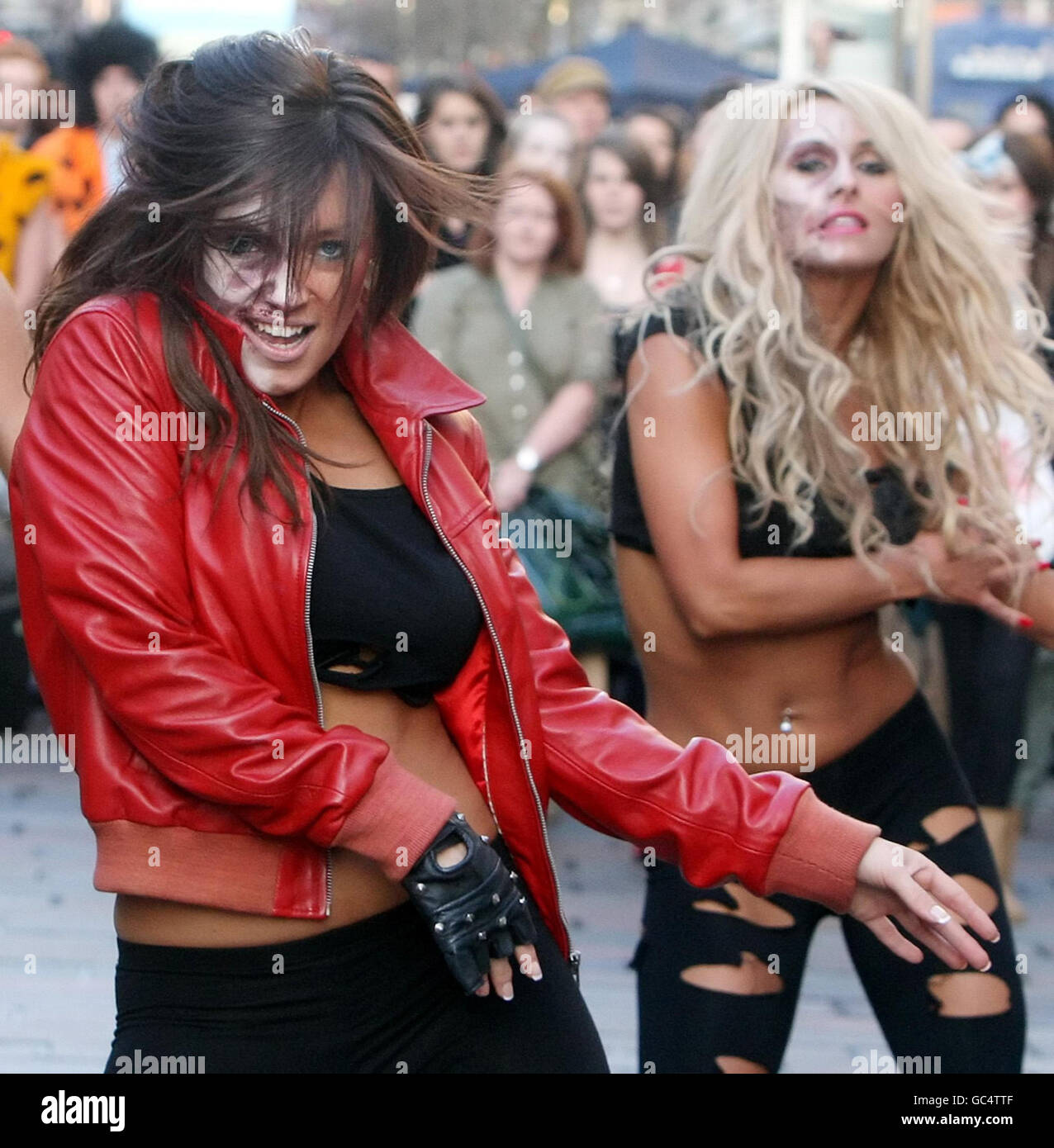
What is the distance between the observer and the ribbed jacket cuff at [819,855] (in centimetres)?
235

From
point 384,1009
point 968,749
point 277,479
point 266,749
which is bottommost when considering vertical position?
point 968,749

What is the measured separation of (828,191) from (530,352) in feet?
9.41

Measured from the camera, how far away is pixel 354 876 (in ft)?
7.45

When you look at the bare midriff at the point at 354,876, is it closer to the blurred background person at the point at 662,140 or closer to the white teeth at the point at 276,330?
the white teeth at the point at 276,330

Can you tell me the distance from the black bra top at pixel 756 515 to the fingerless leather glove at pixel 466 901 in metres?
1.11

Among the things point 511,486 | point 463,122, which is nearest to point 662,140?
point 463,122

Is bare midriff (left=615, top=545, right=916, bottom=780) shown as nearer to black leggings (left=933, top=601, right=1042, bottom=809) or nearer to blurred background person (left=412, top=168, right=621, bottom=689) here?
black leggings (left=933, top=601, right=1042, bottom=809)

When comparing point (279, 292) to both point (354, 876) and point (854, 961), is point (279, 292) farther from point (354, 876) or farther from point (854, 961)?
point (854, 961)

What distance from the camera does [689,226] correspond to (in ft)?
11.0

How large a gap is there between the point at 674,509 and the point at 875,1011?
34.7 inches

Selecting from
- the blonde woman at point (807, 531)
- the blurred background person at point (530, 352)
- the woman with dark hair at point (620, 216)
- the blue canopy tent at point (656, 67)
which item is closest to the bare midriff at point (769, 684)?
the blonde woman at point (807, 531)
